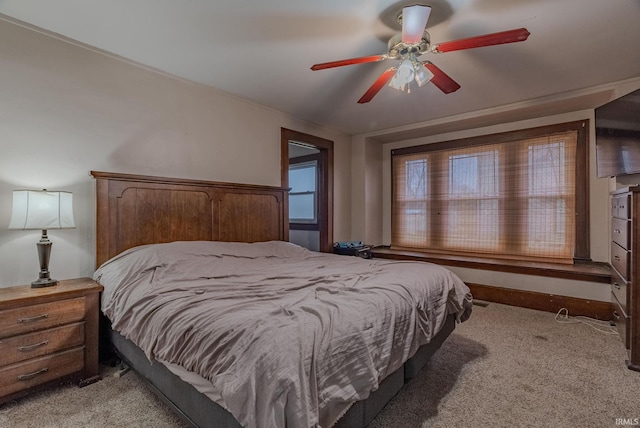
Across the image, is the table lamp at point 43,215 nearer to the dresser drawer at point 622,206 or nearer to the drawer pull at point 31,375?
the drawer pull at point 31,375

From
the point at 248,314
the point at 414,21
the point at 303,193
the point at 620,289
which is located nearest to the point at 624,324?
the point at 620,289

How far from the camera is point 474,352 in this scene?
96.2 inches

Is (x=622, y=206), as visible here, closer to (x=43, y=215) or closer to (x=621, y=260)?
(x=621, y=260)

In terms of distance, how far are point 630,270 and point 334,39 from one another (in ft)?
9.06

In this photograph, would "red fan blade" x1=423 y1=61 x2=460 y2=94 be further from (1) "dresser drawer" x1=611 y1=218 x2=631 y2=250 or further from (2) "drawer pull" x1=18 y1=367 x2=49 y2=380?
(2) "drawer pull" x1=18 y1=367 x2=49 y2=380

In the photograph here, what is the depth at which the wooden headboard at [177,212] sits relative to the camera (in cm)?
239

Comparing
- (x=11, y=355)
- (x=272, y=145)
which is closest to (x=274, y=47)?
(x=272, y=145)

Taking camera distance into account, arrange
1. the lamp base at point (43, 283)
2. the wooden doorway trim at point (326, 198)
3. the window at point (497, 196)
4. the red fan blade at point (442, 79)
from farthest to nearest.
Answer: the wooden doorway trim at point (326, 198) < the window at point (497, 196) < the red fan blade at point (442, 79) < the lamp base at point (43, 283)

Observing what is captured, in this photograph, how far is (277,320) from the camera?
124 centimetres

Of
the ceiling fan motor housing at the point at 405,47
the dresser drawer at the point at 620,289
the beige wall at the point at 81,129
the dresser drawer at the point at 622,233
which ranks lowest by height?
the dresser drawer at the point at 620,289

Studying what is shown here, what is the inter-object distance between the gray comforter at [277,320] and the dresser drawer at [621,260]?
1209 mm

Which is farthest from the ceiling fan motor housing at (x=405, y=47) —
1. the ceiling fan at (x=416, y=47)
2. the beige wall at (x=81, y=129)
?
the beige wall at (x=81, y=129)

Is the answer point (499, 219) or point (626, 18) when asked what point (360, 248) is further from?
point (626, 18)

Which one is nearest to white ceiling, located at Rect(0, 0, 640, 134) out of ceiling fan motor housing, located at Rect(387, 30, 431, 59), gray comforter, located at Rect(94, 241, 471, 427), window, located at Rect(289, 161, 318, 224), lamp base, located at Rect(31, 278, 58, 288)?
ceiling fan motor housing, located at Rect(387, 30, 431, 59)
